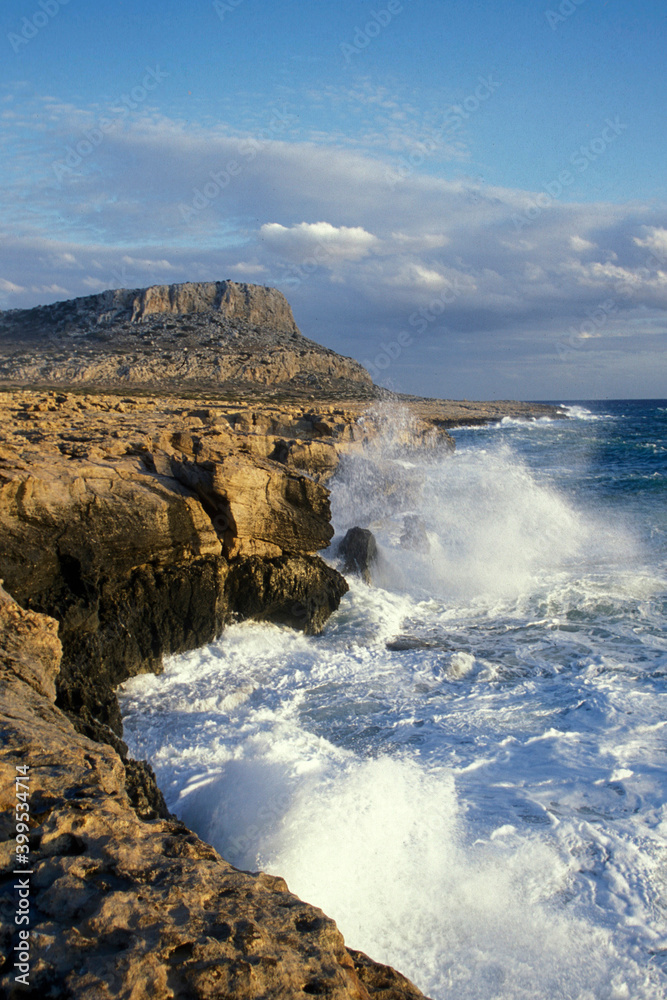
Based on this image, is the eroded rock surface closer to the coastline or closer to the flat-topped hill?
the coastline

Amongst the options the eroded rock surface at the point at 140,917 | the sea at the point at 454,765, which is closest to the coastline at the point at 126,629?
the eroded rock surface at the point at 140,917

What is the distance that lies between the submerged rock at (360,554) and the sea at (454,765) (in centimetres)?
25

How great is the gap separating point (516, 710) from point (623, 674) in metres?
2.09

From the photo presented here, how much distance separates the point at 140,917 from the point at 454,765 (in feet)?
14.7

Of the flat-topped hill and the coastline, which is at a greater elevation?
the flat-topped hill

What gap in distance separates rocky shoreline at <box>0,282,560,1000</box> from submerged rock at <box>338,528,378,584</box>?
145cm

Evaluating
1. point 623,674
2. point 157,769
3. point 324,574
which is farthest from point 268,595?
point 623,674

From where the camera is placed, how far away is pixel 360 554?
12719 mm

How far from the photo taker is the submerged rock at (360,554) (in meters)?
12.6

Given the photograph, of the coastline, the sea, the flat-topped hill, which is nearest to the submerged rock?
the sea

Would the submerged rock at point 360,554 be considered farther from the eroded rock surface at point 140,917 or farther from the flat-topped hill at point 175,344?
the flat-topped hill at point 175,344

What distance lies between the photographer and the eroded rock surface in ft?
7.70

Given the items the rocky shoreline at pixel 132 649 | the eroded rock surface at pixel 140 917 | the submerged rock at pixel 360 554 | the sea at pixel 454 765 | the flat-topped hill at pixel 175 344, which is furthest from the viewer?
the flat-topped hill at pixel 175 344

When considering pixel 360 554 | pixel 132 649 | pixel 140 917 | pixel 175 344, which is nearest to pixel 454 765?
Result: pixel 140 917
